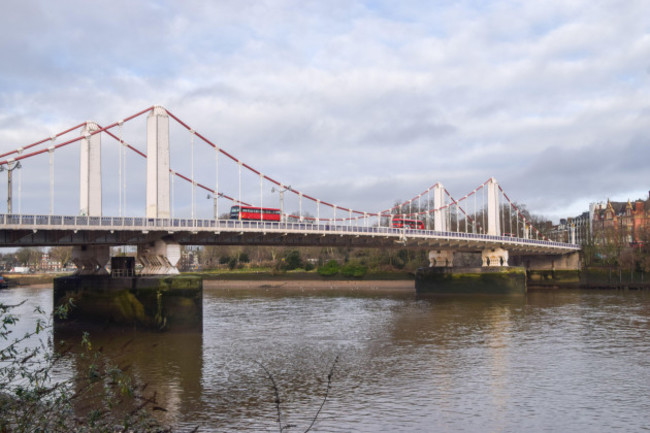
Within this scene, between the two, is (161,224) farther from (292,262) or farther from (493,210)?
(292,262)

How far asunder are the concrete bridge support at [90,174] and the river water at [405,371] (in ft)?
31.2

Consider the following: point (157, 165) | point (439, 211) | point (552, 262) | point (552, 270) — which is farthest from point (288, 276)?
point (157, 165)

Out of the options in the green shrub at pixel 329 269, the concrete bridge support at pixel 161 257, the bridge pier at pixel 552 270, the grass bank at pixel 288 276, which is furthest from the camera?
the green shrub at pixel 329 269

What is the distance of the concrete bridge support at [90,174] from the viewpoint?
40.7 meters

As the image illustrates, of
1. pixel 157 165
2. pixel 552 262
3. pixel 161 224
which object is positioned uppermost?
pixel 157 165

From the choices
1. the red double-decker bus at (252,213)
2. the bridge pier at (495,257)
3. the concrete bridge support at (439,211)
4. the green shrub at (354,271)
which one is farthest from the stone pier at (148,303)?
the green shrub at (354,271)

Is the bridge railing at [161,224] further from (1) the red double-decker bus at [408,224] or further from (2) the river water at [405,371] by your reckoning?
(2) the river water at [405,371]

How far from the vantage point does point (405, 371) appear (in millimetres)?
24719

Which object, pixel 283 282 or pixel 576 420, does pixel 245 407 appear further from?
pixel 283 282

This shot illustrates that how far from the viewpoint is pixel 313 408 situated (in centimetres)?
1903

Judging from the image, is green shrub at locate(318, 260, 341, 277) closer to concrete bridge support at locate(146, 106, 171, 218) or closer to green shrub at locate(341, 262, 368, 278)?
green shrub at locate(341, 262, 368, 278)

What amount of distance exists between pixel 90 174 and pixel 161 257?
7.62 m

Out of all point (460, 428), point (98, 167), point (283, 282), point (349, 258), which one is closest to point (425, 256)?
point (349, 258)

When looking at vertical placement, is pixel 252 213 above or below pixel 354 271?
above
